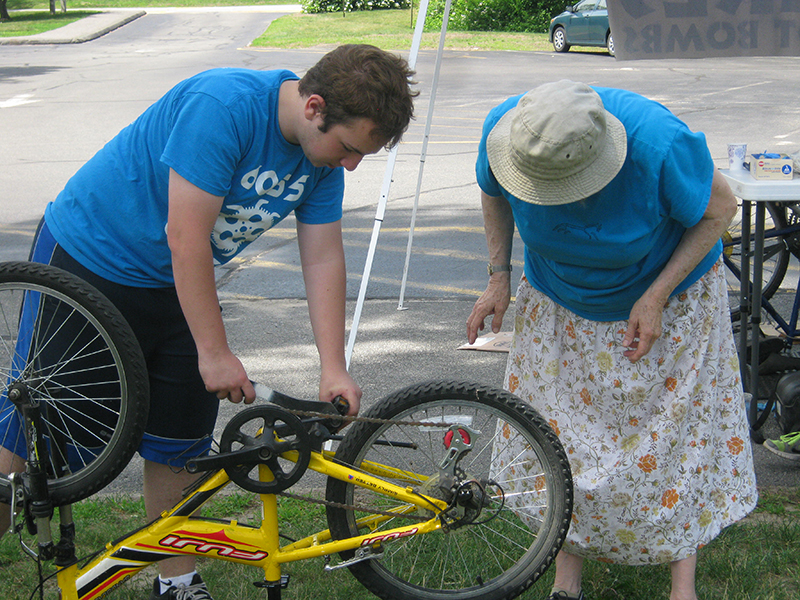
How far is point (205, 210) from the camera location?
1863mm

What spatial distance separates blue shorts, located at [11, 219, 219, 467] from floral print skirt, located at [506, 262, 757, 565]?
40.7 inches

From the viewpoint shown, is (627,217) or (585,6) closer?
(627,217)

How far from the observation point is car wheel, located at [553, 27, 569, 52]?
69.8ft

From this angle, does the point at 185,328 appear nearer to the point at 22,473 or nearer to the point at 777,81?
the point at 22,473

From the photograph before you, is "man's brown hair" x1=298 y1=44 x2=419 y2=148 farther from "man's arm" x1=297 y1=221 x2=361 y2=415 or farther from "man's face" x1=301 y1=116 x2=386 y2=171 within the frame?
"man's arm" x1=297 y1=221 x2=361 y2=415

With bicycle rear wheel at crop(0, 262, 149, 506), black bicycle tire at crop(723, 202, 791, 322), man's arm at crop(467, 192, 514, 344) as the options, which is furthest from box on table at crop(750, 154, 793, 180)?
bicycle rear wheel at crop(0, 262, 149, 506)

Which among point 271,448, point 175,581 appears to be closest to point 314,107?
point 271,448

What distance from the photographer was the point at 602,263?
2.20m

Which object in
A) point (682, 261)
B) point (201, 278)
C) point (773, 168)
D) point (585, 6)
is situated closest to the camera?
point (201, 278)

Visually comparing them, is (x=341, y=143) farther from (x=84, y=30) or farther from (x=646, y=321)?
(x=84, y=30)

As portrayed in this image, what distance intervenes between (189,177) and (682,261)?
1309 millimetres

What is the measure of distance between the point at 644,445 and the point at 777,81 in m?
15.5

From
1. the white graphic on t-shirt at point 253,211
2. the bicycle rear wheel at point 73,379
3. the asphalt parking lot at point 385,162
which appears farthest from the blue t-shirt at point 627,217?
the asphalt parking lot at point 385,162

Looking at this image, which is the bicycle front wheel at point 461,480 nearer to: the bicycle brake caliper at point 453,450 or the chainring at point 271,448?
the bicycle brake caliper at point 453,450
